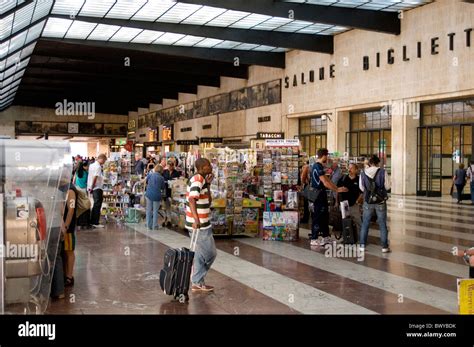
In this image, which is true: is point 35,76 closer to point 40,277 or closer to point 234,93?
point 234,93

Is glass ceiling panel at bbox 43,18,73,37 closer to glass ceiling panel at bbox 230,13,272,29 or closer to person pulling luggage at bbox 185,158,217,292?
glass ceiling panel at bbox 230,13,272,29

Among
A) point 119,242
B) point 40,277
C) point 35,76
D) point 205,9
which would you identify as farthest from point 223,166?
point 35,76

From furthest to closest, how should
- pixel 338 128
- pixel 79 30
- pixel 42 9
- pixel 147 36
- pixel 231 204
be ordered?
pixel 147 36 → pixel 79 30 → pixel 338 128 → pixel 42 9 → pixel 231 204

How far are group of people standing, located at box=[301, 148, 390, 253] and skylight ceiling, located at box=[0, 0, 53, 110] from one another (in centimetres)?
1573

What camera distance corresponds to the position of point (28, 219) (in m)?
6.43

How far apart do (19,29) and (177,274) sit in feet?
81.9

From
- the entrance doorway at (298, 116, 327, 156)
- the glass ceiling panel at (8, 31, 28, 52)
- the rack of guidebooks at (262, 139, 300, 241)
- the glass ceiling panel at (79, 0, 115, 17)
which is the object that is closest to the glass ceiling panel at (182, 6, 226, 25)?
the glass ceiling panel at (79, 0, 115, 17)

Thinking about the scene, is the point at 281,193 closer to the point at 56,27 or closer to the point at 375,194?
the point at 375,194

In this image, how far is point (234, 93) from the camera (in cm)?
4375

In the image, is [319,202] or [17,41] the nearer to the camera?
[319,202]

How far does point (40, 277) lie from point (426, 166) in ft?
75.7

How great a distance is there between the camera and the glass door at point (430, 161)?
1051 inches

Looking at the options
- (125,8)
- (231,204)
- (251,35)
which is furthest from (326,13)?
(231,204)

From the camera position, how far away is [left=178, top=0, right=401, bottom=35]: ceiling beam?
24.7 meters
